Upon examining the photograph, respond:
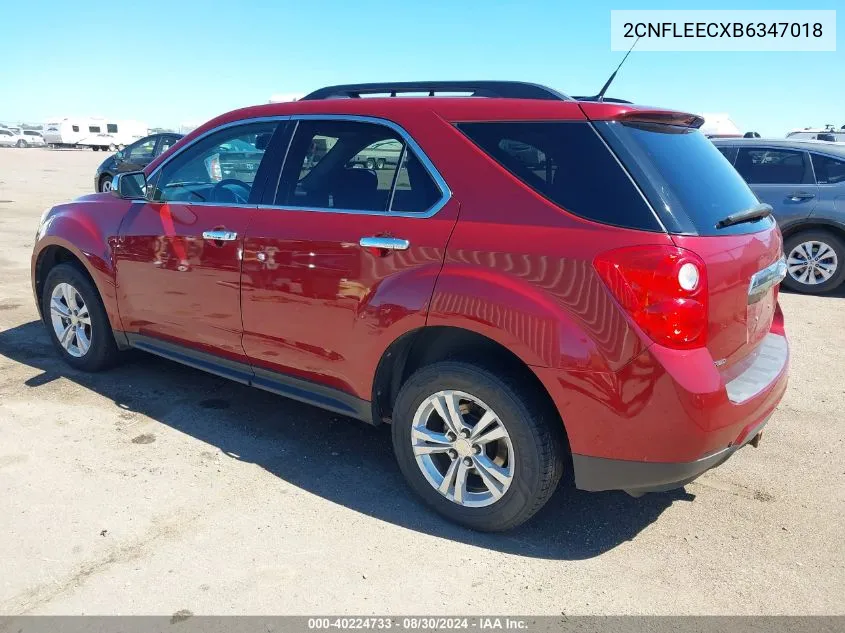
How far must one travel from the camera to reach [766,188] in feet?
26.6

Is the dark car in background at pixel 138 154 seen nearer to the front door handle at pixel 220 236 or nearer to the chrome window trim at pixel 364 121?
the chrome window trim at pixel 364 121

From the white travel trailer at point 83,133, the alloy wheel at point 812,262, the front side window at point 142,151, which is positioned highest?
the white travel trailer at point 83,133

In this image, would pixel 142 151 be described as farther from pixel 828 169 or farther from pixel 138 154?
pixel 828 169

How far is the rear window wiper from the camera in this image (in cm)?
277

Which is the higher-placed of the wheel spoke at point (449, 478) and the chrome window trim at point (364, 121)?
the chrome window trim at point (364, 121)

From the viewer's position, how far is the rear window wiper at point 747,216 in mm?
2772

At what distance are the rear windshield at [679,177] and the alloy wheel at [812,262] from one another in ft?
18.6

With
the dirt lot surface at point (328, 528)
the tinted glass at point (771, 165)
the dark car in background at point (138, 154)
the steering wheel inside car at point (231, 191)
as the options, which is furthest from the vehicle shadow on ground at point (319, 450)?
the dark car in background at point (138, 154)

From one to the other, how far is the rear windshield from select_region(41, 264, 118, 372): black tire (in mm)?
3576

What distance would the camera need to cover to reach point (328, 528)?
306 centimetres

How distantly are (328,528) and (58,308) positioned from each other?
10.1 feet

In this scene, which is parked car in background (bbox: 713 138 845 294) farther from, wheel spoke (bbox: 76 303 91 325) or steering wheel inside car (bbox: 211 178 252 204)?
wheel spoke (bbox: 76 303 91 325)

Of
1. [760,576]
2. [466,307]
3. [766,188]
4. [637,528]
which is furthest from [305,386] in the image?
[766,188]

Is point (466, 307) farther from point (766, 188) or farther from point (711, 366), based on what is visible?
point (766, 188)
